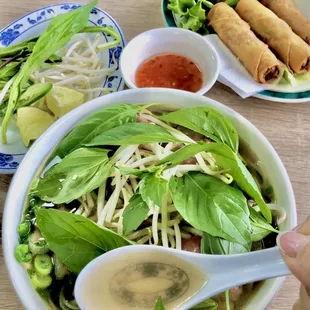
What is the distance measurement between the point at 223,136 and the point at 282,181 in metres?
0.13

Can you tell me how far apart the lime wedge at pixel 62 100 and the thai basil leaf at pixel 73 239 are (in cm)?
42

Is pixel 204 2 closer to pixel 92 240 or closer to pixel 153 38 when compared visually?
pixel 153 38

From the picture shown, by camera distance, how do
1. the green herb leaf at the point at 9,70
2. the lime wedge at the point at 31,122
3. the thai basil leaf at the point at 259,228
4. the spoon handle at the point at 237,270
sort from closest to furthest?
the spoon handle at the point at 237,270
the thai basil leaf at the point at 259,228
the lime wedge at the point at 31,122
the green herb leaf at the point at 9,70

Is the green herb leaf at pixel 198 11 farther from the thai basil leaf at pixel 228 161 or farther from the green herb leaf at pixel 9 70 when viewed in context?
the thai basil leaf at pixel 228 161

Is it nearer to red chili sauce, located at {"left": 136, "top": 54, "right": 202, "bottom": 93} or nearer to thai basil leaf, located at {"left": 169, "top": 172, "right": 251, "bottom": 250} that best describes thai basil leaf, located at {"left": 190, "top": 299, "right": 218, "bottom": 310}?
thai basil leaf, located at {"left": 169, "top": 172, "right": 251, "bottom": 250}

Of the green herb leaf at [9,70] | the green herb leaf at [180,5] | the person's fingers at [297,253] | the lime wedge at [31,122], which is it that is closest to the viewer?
the person's fingers at [297,253]

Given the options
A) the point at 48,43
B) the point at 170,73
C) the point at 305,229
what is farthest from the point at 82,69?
the point at 305,229

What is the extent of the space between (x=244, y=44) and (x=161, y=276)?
79 centimetres

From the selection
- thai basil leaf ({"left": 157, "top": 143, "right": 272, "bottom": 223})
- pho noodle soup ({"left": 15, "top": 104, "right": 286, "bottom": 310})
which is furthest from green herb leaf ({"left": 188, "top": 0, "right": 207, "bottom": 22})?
thai basil leaf ({"left": 157, "top": 143, "right": 272, "bottom": 223})

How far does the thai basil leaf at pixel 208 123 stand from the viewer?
0.84m

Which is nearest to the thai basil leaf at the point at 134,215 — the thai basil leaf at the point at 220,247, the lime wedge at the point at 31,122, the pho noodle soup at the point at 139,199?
the pho noodle soup at the point at 139,199

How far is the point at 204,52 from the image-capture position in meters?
1.26

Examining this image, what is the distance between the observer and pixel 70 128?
0.92 metres

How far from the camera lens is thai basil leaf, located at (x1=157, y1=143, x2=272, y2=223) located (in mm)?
763
